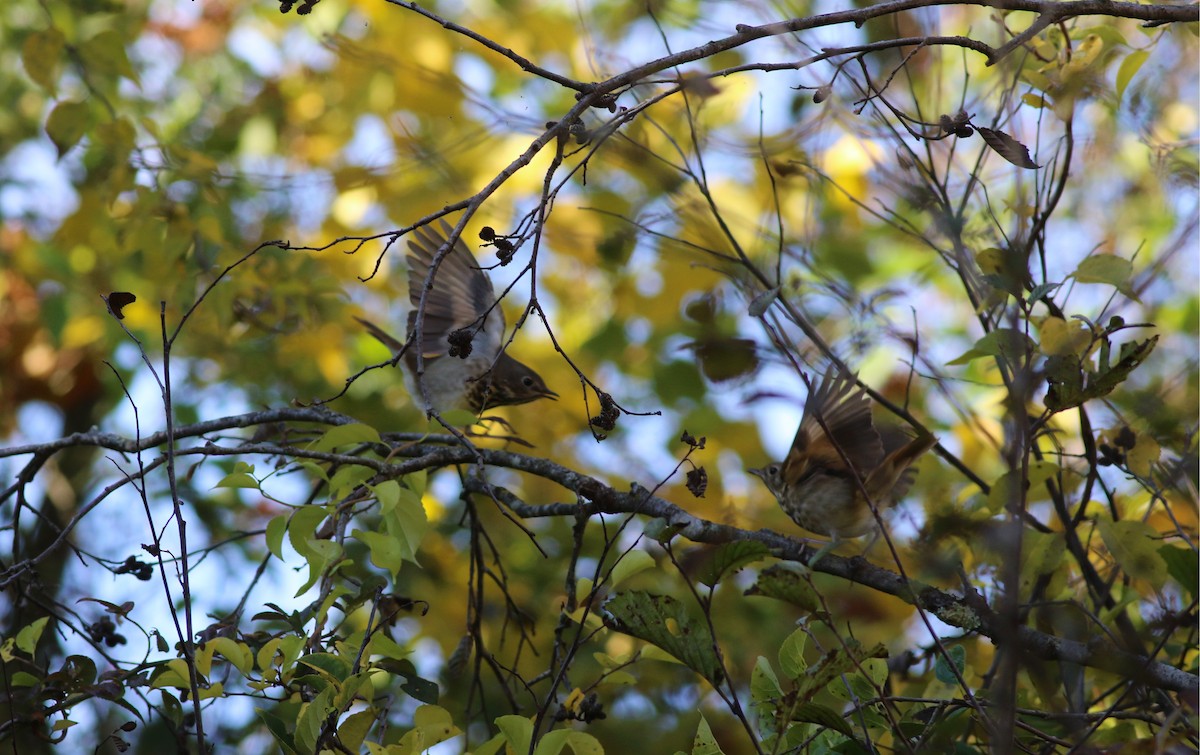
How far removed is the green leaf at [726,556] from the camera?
2.23m

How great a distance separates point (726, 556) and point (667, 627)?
19 centimetres

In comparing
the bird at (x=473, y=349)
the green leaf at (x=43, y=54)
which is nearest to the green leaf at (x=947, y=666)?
the bird at (x=473, y=349)

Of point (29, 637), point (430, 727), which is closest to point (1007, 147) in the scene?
point (430, 727)

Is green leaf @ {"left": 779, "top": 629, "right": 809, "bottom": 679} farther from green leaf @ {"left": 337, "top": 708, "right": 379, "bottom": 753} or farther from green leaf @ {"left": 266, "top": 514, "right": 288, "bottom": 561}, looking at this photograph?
green leaf @ {"left": 266, "top": 514, "right": 288, "bottom": 561}

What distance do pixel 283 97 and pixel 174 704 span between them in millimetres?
4646

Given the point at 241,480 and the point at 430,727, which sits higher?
the point at 241,480

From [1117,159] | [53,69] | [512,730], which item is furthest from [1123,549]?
[53,69]

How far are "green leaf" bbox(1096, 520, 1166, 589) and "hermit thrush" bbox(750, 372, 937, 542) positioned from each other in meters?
0.70

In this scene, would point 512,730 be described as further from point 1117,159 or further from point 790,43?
point 1117,159

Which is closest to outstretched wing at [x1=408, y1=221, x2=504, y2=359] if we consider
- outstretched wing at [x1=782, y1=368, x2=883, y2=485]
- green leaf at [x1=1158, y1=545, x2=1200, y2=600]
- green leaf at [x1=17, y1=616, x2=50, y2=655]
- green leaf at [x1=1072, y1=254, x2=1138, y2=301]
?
outstretched wing at [x1=782, y1=368, x2=883, y2=485]

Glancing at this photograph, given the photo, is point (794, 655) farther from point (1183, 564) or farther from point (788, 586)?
point (1183, 564)

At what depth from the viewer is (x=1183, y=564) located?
256cm

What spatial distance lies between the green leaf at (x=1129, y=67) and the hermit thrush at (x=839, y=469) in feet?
3.54

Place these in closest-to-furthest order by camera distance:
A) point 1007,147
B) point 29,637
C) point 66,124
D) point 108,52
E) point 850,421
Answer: point 1007,147
point 29,637
point 850,421
point 66,124
point 108,52
